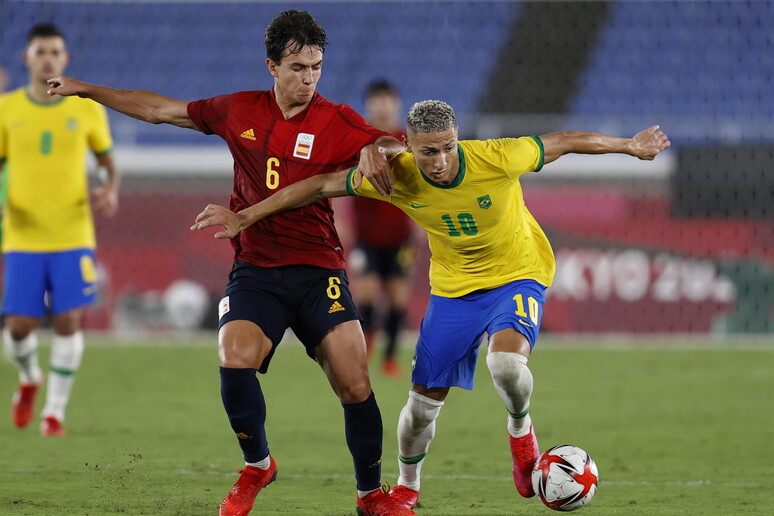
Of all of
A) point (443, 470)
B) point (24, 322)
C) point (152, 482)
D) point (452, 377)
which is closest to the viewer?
point (452, 377)

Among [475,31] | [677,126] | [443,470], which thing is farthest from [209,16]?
[443,470]

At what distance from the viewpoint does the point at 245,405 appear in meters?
5.21

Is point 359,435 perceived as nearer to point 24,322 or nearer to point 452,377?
point 452,377

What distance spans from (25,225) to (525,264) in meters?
3.94

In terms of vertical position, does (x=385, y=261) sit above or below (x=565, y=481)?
above

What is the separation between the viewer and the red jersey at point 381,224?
1170 centimetres

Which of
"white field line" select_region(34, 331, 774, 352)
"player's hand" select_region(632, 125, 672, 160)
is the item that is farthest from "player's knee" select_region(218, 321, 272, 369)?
"white field line" select_region(34, 331, 774, 352)

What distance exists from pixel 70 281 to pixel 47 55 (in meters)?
1.52

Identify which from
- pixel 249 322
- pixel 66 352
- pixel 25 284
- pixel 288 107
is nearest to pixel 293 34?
pixel 288 107

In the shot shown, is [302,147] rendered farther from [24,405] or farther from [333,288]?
[24,405]

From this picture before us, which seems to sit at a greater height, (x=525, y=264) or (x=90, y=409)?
(x=525, y=264)

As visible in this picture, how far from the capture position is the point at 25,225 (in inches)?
328

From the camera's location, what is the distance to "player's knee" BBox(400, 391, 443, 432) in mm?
5762

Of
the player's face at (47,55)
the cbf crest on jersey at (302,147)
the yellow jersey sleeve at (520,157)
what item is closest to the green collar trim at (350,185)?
the cbf crest on jersey at (302,147)
